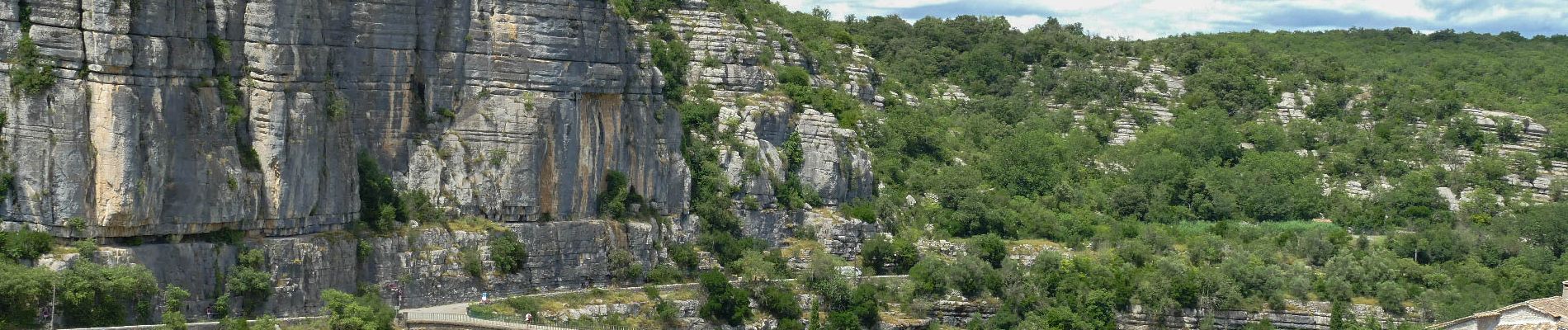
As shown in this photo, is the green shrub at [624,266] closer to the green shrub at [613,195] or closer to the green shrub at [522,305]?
the green shrub at [613,195]

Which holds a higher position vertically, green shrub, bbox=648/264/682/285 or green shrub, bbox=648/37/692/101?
green shrub, bbox=648/37/692/101

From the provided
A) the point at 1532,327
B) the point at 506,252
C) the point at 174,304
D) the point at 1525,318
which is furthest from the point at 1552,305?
the point at 174,304

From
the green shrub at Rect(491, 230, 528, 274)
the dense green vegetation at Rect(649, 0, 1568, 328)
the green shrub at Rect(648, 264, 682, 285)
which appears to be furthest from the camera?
the dense green vegetation at Rect(649, 0, 1568, 328)

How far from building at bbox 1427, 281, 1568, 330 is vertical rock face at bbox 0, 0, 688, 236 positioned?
88.1ft

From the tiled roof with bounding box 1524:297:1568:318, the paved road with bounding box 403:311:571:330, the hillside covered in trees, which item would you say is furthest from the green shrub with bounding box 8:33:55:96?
the tiled roof with bounding box 1524:297:1568:318

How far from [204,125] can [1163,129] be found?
61410 mm

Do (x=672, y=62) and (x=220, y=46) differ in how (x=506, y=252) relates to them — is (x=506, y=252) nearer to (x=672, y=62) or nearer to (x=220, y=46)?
(x=220, y=46)

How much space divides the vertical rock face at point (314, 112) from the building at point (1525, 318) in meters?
26.8

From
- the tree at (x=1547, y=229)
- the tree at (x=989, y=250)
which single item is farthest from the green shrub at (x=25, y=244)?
the tree at (x=1547, y=229)

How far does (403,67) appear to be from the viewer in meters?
68.1

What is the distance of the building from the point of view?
234ft

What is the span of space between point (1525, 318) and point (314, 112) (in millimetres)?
38132

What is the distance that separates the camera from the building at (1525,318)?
234 ft

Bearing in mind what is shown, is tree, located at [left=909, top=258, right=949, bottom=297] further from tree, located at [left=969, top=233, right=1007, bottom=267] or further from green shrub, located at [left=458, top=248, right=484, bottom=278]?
green shrub, located at [left=458, top=248, right=484, bottom=278]
